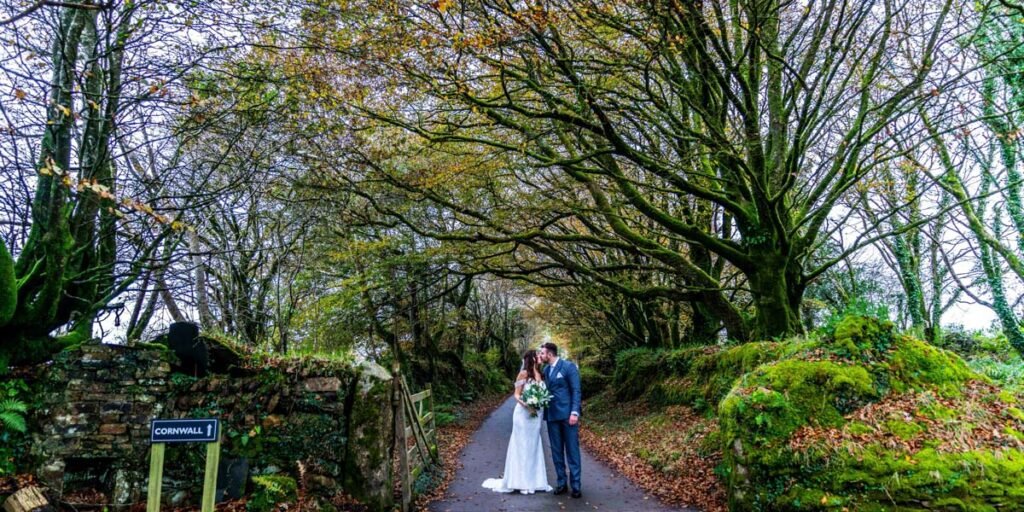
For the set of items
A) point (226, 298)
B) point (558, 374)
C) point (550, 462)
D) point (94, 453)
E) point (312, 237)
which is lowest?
point (550, 462)

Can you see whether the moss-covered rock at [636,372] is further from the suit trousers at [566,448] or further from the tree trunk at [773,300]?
the suit trousers at [566,448]

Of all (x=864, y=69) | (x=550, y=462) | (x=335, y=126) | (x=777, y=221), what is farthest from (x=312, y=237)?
(x=864, y=69)

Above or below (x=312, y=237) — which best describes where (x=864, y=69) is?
above

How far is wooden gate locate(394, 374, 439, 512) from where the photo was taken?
6688 millimetres

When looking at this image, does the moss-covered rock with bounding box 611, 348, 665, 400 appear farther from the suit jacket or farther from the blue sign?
the blue sign

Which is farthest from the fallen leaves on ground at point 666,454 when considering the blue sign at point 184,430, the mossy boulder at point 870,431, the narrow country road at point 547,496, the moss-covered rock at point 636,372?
the blue sign at point 184,430

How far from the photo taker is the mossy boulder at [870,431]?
4.47m

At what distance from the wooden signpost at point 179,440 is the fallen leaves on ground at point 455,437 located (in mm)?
2880

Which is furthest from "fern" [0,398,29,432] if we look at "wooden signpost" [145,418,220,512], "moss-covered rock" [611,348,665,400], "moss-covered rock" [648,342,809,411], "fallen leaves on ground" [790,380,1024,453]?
"moss-covered rock" [611,348,665,400]

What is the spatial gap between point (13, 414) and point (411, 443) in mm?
5332

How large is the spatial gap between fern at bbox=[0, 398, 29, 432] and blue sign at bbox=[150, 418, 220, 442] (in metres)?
2.98

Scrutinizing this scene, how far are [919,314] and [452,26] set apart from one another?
661 inches

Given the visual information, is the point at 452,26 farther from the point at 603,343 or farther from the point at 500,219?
the point at 603,343

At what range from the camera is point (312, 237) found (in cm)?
1305
